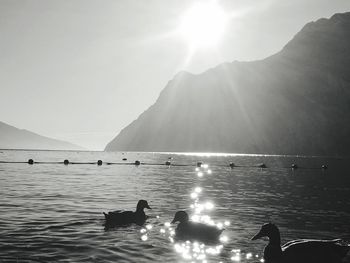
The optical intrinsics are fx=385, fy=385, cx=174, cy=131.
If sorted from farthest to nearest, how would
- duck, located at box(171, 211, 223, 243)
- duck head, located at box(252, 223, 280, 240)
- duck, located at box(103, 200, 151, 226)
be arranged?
duck, located at box(103, 200, 151, 226)
duck, located at box(171, 211, 223, 243)
duck head, located at box(252, 223, 280, 240)

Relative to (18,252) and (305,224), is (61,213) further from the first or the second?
(305,224)

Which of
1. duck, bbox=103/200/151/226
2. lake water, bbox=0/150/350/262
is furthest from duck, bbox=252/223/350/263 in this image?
duck, bbox=103/200/151/226

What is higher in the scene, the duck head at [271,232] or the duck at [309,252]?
the duck head at [271,232]

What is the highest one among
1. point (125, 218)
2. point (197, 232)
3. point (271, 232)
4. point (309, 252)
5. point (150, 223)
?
point (125, 218)

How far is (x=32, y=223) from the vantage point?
888 inches

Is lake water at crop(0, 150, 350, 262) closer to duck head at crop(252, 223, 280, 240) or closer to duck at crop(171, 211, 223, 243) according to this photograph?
duck at crop(171, 211, 223, 243)

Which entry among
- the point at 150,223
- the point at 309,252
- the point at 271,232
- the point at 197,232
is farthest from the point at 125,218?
the point at 309,252

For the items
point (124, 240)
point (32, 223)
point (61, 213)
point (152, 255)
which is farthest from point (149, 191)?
point (152, 255)

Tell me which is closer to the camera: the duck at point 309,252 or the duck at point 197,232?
the duck at point 309,252

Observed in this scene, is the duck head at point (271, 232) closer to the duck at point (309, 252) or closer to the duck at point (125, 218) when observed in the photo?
the duck at point (309, 252)

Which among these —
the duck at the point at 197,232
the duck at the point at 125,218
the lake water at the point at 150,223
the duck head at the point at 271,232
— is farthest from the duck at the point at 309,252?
the duck at the point at 125,218

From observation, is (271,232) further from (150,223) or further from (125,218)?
(125,218)

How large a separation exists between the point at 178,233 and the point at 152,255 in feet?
13.5

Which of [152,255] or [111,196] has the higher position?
[111,196]
